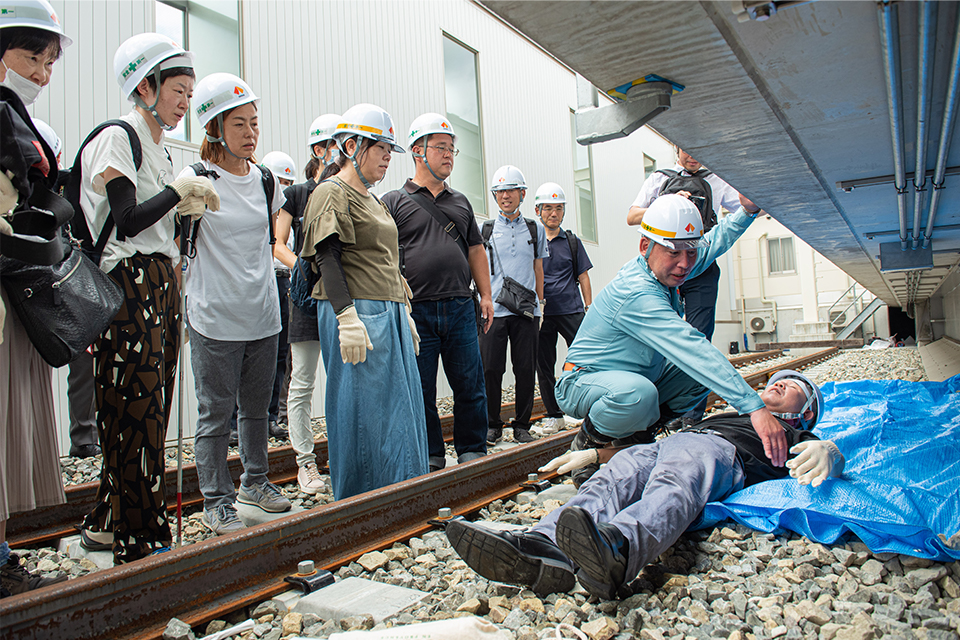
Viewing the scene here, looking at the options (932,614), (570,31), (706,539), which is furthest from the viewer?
(706,539)

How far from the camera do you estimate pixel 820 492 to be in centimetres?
255

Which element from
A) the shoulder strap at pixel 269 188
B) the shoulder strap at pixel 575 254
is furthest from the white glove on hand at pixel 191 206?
the shoulder strap at pixel 575 254

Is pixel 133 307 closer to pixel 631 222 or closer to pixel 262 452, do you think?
pixel 262 452

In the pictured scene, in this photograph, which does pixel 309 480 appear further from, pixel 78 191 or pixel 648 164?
pixel 648 164

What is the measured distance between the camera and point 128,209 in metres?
2.38

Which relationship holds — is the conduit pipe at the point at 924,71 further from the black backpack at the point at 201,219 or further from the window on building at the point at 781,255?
the window on building at the point at 781,255

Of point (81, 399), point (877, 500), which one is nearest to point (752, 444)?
point (877, 500)

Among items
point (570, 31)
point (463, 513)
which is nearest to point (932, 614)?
point (463, 513)

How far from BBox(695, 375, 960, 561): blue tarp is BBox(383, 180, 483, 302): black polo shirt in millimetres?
2000

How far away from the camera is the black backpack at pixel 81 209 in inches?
96.0

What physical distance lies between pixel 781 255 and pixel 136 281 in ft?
92.3

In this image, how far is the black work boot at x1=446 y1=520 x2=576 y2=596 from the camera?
2.06 metres

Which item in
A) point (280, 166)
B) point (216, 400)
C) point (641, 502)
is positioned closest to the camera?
point (641, 502)

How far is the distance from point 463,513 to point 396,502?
14.4 inches
